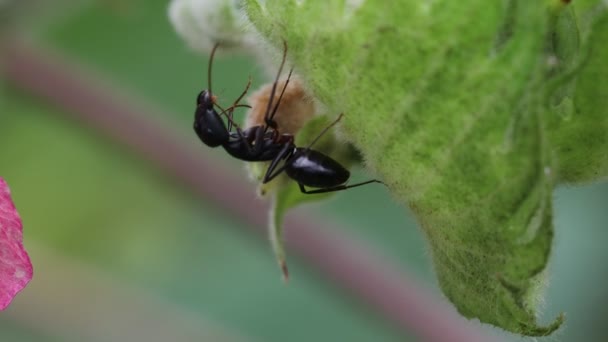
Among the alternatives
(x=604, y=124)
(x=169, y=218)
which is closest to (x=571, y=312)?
(x=169, y=218)

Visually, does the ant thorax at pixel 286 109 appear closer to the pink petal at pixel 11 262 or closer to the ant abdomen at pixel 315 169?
the ant abdomen at pixel 315 169

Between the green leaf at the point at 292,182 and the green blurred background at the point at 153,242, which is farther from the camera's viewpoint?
the green blurred background at the point at 153,242

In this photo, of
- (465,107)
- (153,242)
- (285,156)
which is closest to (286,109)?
(285,156)

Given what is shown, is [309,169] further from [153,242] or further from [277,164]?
[153,242]

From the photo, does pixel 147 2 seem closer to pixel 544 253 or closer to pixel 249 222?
pixel 249 222

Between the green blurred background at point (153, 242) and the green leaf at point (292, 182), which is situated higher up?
the green leaf at point (292, 182)

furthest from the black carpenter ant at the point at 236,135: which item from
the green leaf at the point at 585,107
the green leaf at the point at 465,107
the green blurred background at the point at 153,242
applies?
the green blurred background at the point at 153,242

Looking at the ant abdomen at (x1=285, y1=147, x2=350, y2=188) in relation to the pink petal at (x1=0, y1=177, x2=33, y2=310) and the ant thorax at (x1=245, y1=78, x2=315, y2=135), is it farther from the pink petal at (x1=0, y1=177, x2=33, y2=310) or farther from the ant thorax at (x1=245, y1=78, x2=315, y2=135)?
the pink petal at (x1=0, y1=177, x2=33, y2=310)
